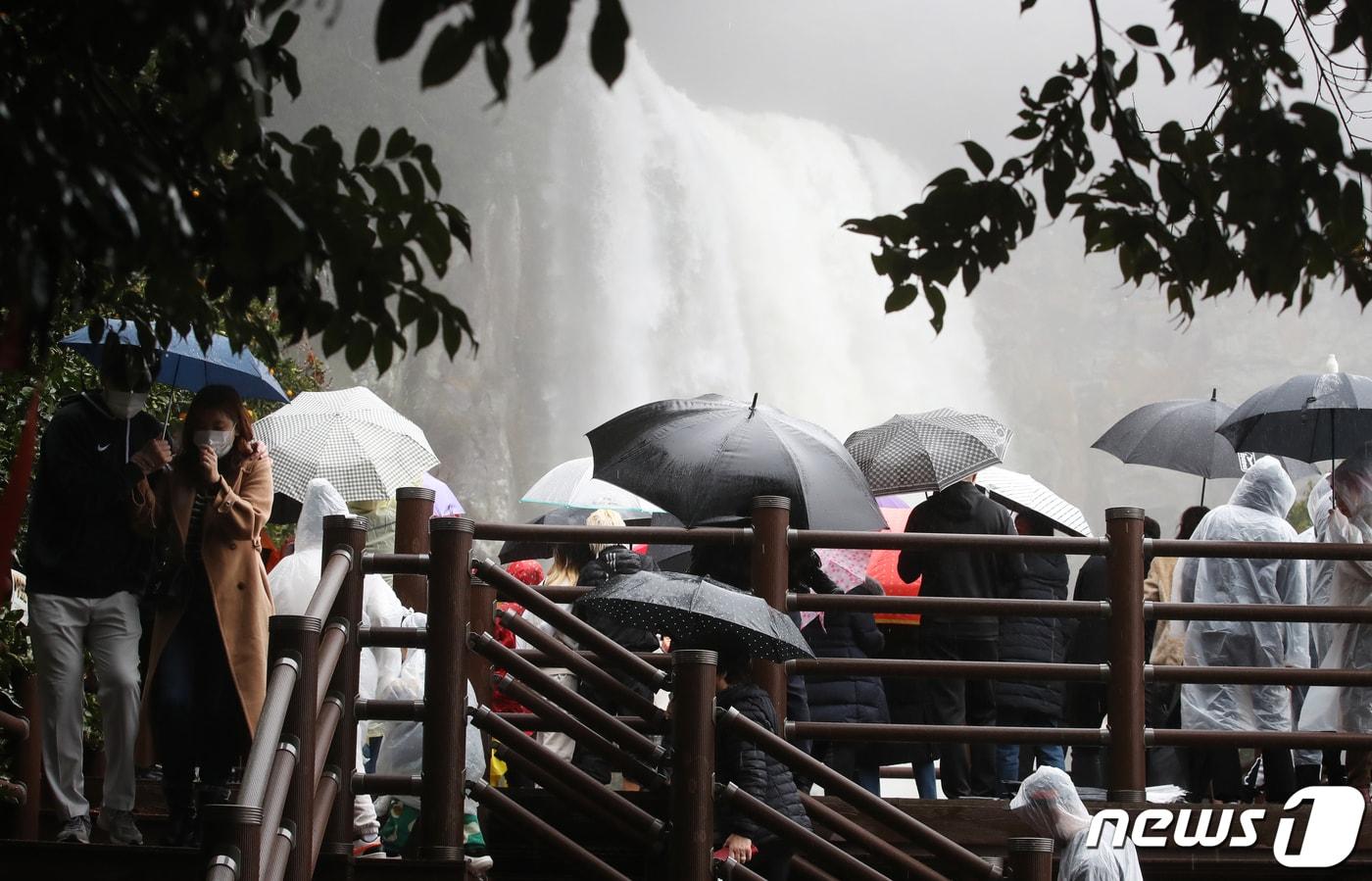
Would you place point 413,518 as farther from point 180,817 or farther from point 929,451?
point 929,451

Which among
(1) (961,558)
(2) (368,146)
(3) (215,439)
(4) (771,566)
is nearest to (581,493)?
(1) (961,558)

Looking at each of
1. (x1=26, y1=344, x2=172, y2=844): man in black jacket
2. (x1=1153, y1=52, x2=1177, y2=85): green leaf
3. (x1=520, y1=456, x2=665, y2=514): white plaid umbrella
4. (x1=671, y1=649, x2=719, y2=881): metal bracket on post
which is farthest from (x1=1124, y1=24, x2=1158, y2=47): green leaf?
(x1=520, y1=456, x2=665, y2=514): white plaid umbrella

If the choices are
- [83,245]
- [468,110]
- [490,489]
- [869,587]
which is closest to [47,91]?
[83,245]

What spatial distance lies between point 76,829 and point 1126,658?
3.77 metres

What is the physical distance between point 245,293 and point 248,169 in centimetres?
41

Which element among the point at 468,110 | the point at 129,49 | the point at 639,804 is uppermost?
the point at 468,110

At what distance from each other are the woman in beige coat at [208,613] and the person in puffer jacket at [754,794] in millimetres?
1593

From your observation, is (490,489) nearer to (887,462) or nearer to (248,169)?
(887,462)

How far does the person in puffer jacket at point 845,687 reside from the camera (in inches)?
267

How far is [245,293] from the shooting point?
2967mm

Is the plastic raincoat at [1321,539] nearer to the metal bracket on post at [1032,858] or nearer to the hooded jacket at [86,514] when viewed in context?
the metal bracket on post at [1032,858]

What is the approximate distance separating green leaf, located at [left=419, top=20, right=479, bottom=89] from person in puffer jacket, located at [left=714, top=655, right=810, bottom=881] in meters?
2.92

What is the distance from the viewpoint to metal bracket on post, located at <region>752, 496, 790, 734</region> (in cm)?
610

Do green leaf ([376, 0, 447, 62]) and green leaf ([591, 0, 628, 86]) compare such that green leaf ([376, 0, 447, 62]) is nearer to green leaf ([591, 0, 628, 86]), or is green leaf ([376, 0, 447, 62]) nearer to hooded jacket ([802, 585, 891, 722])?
green leaf ([591, 0, 628, 86])
